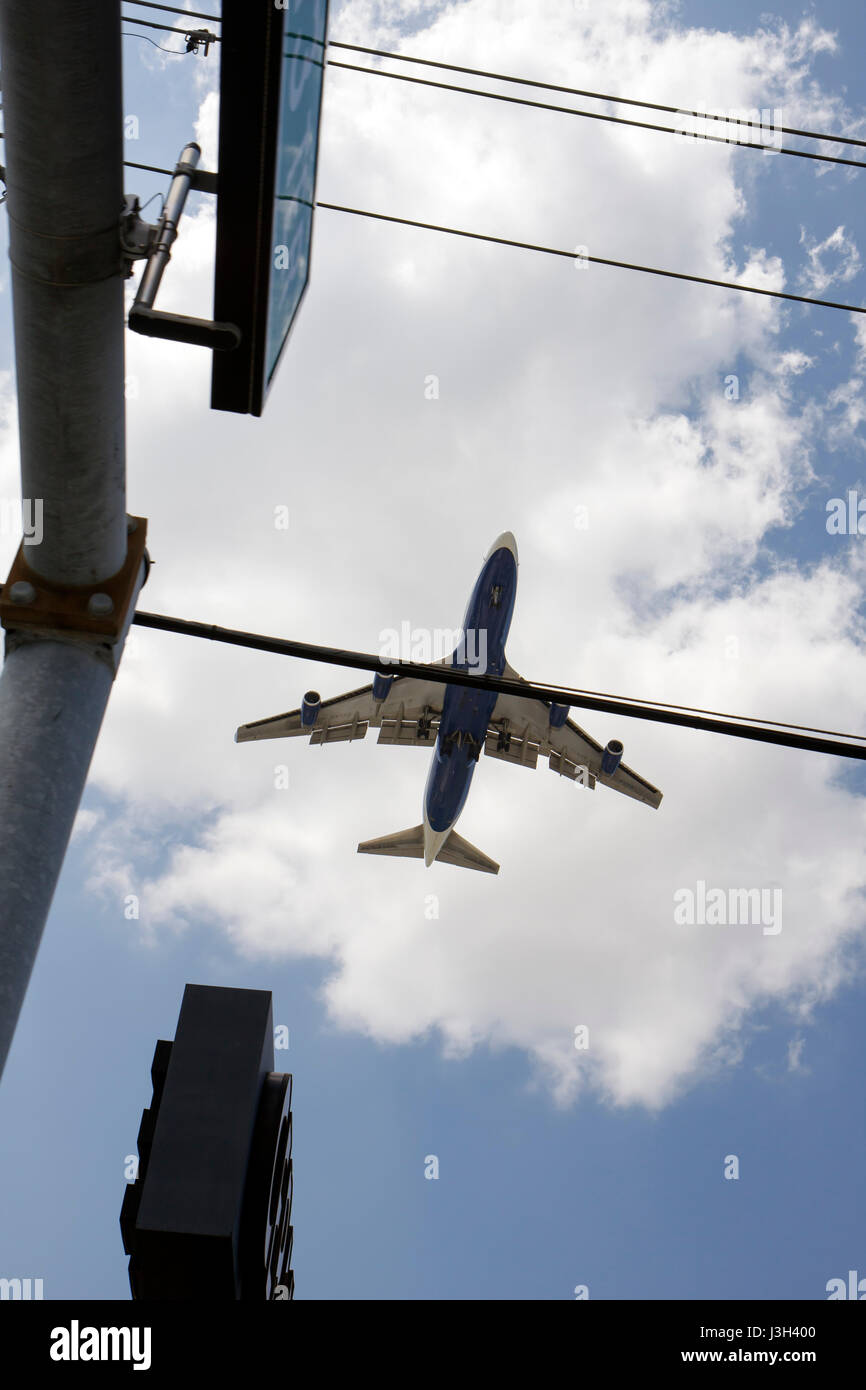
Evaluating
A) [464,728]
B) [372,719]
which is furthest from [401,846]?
[464,728]

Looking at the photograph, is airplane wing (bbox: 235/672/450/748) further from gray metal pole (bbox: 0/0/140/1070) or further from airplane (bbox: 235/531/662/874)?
gray metal pole (bbox: 0/0/140/1070)

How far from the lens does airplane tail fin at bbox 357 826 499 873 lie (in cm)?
4075

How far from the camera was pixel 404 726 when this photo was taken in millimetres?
38688

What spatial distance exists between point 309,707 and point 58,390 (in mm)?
30473

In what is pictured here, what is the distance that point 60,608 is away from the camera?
5035 millimetres

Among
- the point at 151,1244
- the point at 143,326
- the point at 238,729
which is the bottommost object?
the point at 151,1244

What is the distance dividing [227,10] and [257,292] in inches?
39.2

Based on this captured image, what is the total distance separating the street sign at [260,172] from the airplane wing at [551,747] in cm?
3121

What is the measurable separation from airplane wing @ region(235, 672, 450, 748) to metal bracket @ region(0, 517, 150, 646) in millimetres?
30773

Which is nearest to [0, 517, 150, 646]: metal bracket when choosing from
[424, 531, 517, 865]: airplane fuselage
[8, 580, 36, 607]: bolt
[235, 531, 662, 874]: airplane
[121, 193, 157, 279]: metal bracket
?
[8, 580, 36, 607]: bolt

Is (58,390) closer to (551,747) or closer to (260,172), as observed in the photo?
(260,172)
